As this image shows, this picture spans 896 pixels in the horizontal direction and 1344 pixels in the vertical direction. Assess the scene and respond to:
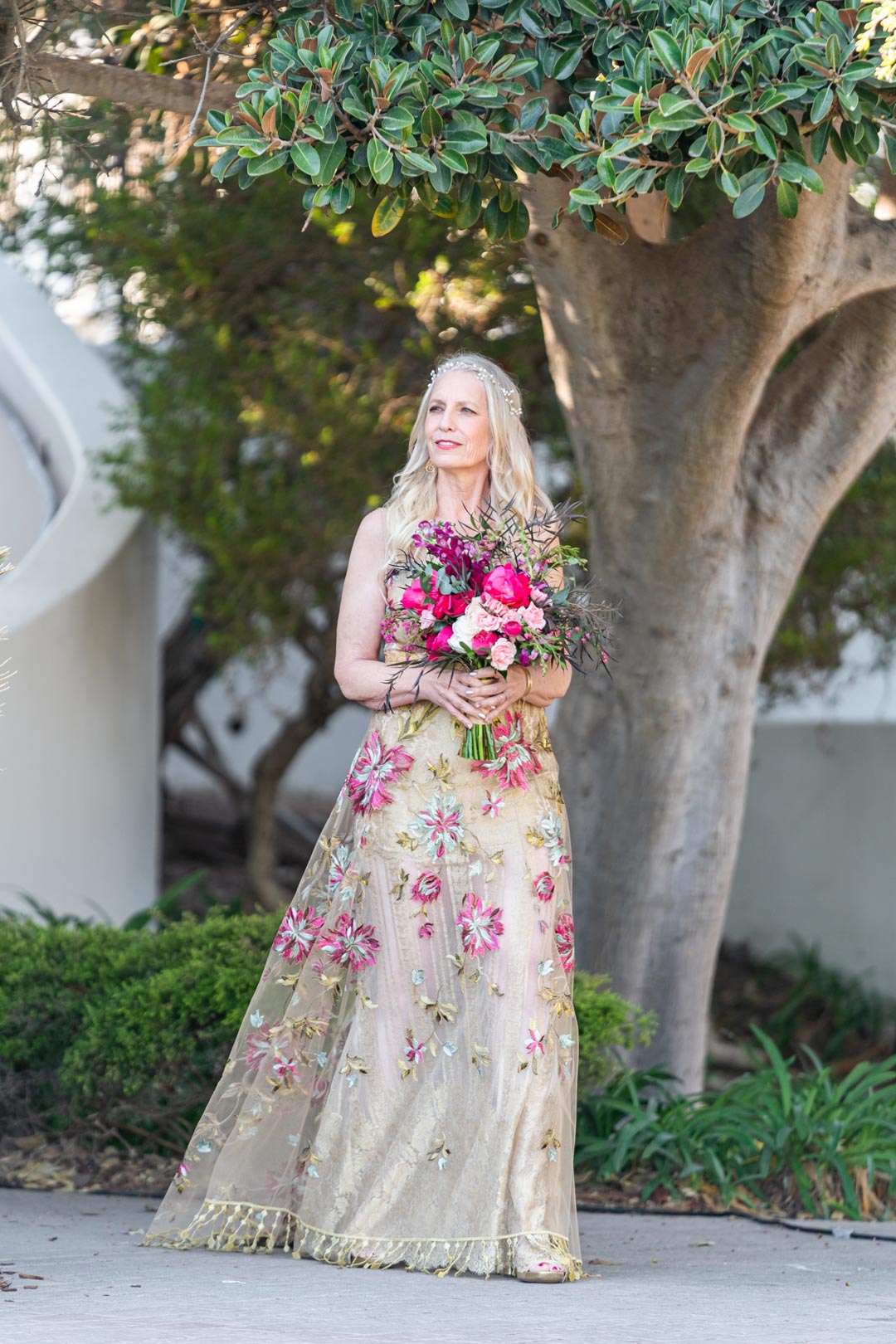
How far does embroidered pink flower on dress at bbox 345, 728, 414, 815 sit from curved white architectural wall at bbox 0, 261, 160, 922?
303 centimetres

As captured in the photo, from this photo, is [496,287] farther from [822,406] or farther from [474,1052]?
[474,1052]

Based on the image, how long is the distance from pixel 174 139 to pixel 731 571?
3.04m

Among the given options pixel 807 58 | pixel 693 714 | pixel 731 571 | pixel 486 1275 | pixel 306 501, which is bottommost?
pixel 486 1275

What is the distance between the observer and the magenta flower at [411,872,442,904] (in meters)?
3.66

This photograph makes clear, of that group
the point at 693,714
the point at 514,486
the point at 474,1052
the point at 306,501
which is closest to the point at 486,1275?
the point at 474,1052

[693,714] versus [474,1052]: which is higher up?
[693,714]

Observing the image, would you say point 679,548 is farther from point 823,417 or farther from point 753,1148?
point 753,1148

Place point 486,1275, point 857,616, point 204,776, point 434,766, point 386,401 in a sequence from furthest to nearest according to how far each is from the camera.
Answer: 1. point 204,776
2. point 857,616
3. point 386,401
4. point 434,766
5. point 486,1275

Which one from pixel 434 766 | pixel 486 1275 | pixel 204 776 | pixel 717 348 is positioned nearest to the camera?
pixel 486 1275

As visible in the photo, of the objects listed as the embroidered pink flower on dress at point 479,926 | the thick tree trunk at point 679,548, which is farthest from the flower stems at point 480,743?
the thick tree trunk at point 679,548

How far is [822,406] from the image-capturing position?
5.66 m

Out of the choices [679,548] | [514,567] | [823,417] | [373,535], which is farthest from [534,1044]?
[823,417]

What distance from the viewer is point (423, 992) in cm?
365

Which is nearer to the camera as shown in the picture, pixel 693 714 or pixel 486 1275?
pixel 486 1275
